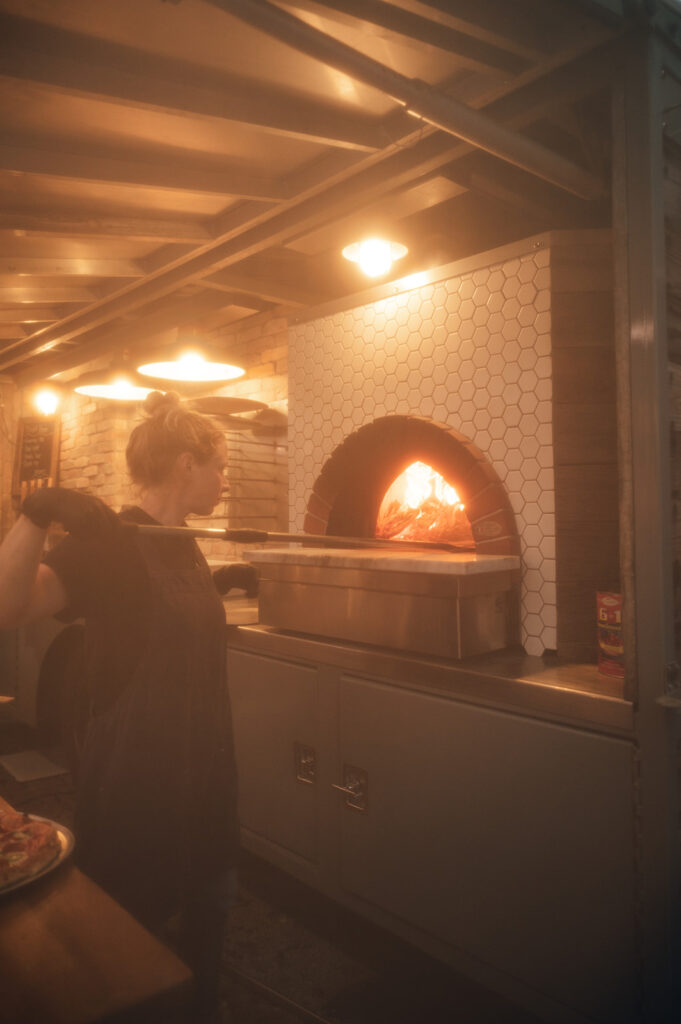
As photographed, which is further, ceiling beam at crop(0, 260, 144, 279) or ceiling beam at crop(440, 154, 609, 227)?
ceiling beam at crop(0, 260, 144, 279)

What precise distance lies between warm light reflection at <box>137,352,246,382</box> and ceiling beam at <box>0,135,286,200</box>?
3.56 feet

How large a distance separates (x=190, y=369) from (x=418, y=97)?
7.31ft

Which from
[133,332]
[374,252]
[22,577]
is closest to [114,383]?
[133,332]

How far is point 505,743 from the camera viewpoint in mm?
2031

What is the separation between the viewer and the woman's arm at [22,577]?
1635mm

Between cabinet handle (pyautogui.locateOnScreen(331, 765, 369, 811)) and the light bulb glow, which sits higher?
the light bulb glow

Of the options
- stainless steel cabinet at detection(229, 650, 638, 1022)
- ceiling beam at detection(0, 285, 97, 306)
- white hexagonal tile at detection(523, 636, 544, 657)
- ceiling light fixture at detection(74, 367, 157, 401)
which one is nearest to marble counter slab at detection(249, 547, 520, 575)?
white hexagonal tile at detection(523, 636, 544, 657)

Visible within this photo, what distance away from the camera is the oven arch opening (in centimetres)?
249

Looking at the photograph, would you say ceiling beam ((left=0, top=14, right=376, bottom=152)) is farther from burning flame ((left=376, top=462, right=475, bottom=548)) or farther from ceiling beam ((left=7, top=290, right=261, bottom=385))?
ceiling beam ((left=7, top=290, right=261, bottom=385))

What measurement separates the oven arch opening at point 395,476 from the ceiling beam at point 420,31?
1.17 meters

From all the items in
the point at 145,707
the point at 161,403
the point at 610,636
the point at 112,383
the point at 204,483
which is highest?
the point at 112,383

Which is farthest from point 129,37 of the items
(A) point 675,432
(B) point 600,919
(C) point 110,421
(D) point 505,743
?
(C) point 110,421

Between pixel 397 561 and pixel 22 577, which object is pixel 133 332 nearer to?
pixel 397 561

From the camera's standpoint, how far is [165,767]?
1877 millimetres
